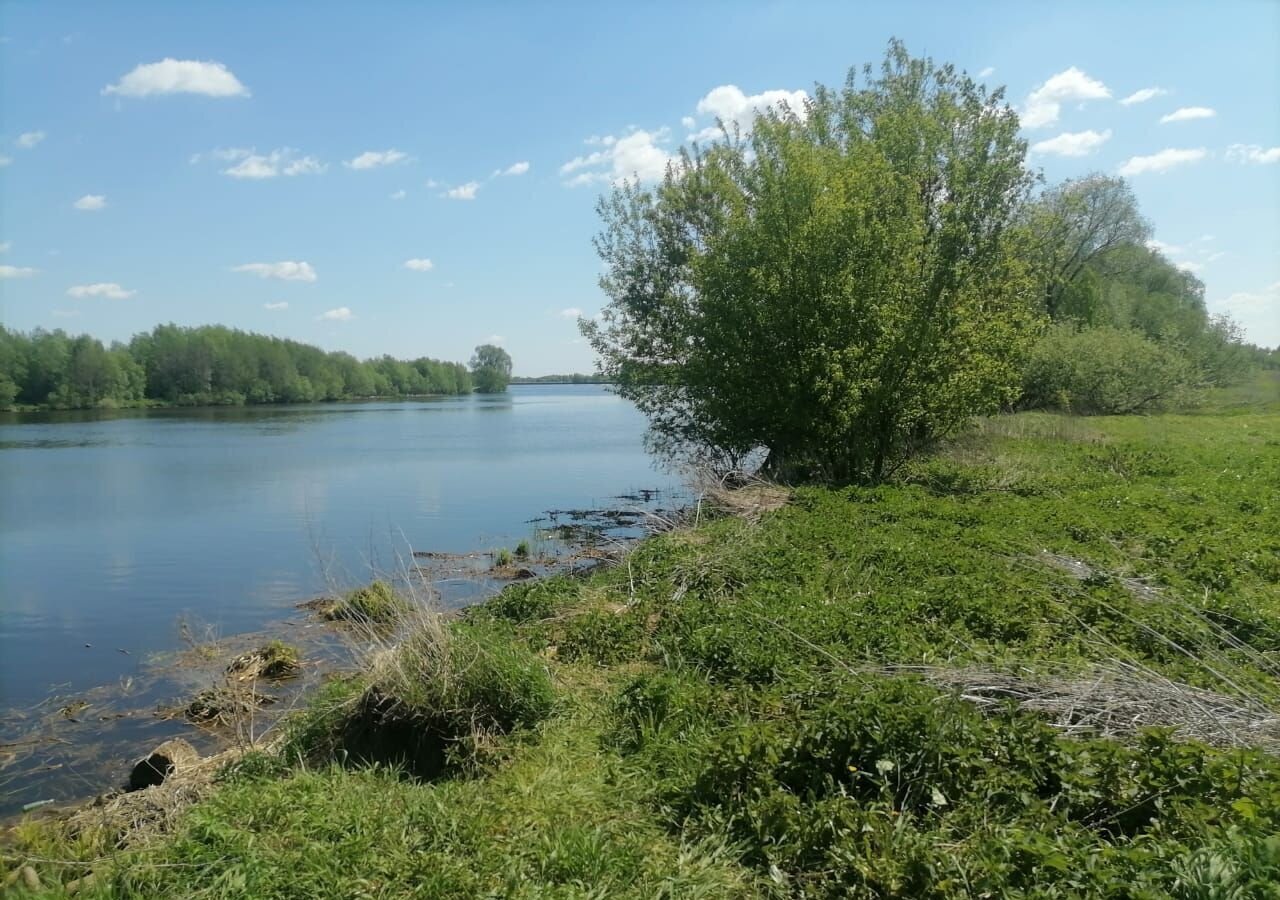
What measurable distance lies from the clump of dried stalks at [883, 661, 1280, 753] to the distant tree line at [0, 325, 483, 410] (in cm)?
8239

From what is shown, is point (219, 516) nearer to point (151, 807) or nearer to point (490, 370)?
point (151, 807)

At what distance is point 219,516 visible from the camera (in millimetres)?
22688

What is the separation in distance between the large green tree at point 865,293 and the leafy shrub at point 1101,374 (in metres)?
15.6

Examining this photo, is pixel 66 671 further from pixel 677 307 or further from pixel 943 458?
pixel 943 458

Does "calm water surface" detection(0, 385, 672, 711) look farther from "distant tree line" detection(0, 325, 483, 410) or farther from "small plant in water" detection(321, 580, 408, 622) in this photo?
"distant tree line" detection(0, 325, 483, 410)

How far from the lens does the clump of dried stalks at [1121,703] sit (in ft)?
15.8

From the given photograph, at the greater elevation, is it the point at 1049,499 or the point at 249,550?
the point at 1049,499

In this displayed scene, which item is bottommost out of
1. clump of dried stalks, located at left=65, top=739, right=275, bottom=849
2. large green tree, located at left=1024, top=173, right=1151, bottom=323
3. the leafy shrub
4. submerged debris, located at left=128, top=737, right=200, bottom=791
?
submerged debris, located at left=128, top=737, right=200, bottom=791

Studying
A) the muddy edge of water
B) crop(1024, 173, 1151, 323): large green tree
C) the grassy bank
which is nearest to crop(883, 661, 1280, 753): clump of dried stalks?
the grassy bank

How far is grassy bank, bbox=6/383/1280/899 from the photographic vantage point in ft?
13.5

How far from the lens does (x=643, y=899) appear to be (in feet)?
13.6

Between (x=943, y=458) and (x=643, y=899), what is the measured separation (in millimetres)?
19056

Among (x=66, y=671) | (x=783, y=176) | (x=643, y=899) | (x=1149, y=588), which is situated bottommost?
(x=66, y=671)

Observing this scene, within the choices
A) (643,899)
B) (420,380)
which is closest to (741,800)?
(643,899)
